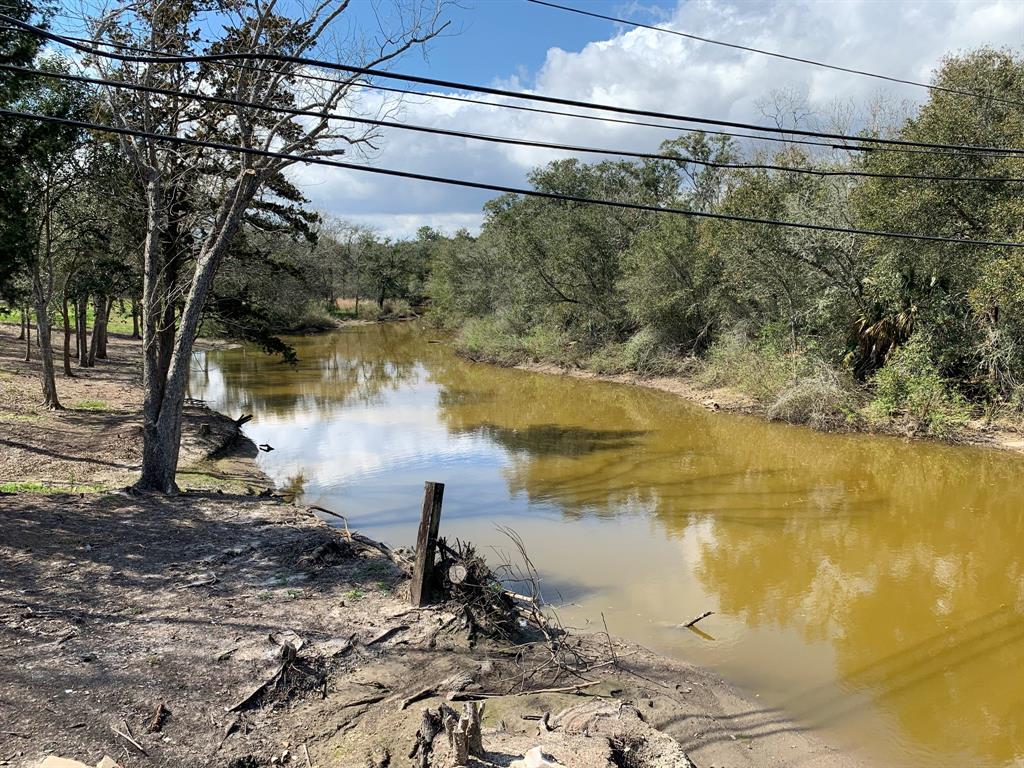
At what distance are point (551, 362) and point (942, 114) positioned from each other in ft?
71.0

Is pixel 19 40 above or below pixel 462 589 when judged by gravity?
above

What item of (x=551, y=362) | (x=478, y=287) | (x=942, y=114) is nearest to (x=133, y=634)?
(x=942, y=114)

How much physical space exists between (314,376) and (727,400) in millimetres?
19579

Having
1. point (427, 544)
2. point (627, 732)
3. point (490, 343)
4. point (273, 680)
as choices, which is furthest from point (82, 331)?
point (627, 732)

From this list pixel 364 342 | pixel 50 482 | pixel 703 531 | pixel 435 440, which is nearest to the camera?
pixel 50 482

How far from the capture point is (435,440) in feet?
65.8

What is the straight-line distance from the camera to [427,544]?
22.4ft

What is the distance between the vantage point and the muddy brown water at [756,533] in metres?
7.12

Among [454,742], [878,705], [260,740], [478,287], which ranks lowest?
[878,705]

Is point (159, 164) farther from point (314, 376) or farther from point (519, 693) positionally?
point (314, 376)

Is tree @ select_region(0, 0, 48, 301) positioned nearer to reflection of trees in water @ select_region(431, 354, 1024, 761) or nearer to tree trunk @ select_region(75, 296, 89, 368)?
reflection of trees in water @ select_region(431, 354, 1024, 761)

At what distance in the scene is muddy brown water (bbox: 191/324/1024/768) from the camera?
7121mm

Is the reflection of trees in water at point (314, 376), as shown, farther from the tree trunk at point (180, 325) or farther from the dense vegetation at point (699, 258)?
the tree trunk at point (180, 325)

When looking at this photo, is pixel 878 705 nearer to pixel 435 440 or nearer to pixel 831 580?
pixel 831 580
